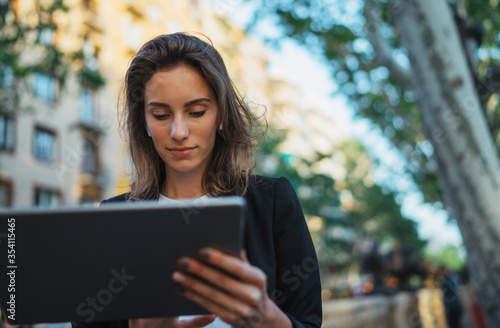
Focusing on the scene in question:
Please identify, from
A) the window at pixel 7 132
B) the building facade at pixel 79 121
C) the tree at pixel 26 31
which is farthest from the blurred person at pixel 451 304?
the window at pixel 7 132

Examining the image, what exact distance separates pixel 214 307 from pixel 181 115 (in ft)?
2.07

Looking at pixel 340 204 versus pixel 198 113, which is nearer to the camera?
pixel 198 113

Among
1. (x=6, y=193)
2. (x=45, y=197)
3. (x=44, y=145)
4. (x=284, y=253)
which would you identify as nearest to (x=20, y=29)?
(x=6, y=193)

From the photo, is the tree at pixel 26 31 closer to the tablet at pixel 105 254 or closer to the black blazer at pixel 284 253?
the black blazer at pixel 284 253

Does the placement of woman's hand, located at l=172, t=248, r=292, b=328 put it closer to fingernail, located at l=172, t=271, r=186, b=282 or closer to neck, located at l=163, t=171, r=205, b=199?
fingernail, located at l=172, t=271, r=186, b=282

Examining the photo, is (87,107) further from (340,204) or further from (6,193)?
(340,204)

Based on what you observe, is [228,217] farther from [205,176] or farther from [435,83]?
[435,83]

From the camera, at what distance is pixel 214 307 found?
47.9 inches

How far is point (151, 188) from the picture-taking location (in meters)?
1.87

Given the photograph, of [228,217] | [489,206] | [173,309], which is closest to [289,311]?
[173,309]

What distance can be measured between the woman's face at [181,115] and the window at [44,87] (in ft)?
66.1

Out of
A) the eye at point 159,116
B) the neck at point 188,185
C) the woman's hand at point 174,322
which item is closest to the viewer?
the woman's hand at point 174,322

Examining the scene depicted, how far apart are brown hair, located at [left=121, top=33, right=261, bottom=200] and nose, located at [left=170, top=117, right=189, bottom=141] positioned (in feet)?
0.51

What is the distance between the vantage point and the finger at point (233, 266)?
3.83ft
